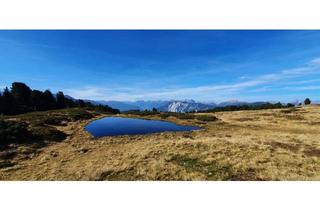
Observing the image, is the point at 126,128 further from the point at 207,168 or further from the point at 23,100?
the point at 23,100

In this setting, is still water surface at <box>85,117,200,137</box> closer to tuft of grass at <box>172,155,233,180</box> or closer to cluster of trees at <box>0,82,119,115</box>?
tuft of grass at <box>172,155,233,180</box>

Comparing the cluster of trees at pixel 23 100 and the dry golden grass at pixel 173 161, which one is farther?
the cluster of trees at pixel 23 100

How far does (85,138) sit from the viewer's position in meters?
25.3

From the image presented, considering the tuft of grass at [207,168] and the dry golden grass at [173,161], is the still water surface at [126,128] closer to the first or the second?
the dry golden grass at [173,161]

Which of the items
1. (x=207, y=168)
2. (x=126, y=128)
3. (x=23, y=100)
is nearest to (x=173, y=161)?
(x=207, y=168)

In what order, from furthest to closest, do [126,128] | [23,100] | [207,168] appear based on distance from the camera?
[23,100] < [126,128] < [207,168]

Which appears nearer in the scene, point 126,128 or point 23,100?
point 126,128

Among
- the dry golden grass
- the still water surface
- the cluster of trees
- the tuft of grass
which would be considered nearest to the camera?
the tuft of grass

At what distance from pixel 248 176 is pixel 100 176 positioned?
379 inches

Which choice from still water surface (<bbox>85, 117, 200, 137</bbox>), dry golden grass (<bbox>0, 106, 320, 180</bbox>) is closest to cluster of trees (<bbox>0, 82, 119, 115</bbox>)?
still water surface (<bbox>85, 117, 200, 137</bbox>)

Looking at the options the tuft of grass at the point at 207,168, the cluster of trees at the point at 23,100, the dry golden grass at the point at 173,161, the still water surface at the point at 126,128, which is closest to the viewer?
the tuft of grass at the point at 207,168

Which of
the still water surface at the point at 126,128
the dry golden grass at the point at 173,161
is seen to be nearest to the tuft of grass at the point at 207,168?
the dry golden grass at the point at 173,161

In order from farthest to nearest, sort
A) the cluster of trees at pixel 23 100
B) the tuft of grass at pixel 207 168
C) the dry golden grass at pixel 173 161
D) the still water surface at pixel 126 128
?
1. the cluster of trees at pixel 23 100
2. the still water surface at pixel 126 128
3. the dry golden grass at pixel 173 161
4. the tuft of grass at pixel 207 168

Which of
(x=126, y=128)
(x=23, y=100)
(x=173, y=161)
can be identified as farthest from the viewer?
(x=23, y=100)
